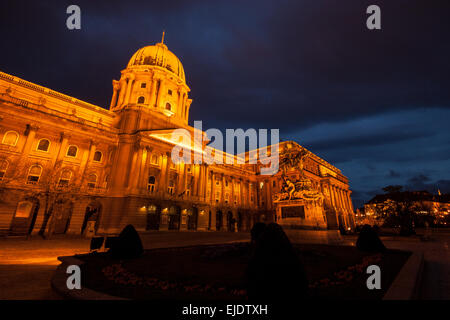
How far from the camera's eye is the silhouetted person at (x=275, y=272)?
3.11m

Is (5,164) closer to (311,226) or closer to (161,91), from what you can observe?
(161,91)

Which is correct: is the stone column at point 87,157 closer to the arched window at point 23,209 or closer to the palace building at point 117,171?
the palace building at point 117,171

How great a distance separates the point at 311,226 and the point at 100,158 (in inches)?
1346

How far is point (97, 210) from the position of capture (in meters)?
32.5

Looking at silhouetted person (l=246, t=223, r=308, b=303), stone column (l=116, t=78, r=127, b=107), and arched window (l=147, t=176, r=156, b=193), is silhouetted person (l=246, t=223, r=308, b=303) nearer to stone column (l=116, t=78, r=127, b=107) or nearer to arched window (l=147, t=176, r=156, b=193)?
arched window (l=147, t=176, r=156, b=193)

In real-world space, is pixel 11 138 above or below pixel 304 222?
above

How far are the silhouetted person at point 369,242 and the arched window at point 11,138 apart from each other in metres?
39.8

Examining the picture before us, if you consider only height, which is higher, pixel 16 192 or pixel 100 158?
pixel 100 158

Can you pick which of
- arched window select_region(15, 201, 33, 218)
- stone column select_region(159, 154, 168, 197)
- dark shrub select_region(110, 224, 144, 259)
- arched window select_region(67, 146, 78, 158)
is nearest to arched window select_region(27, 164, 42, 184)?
arched window select_region(15, 201, 33, 218)

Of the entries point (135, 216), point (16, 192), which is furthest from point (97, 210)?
point (16, 192)

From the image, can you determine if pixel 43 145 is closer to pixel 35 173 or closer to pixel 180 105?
pixel 35 173

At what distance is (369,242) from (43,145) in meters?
39.5

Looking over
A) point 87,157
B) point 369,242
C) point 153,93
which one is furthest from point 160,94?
point 369,242

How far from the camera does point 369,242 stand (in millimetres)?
11148
